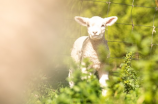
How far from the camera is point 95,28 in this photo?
105 inches

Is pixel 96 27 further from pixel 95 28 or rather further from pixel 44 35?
pixel 44 35

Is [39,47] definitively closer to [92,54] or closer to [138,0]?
[92,54]

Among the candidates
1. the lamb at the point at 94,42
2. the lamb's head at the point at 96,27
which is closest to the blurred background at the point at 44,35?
the lamb at the point at 94,42

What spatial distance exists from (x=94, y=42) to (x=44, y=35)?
→ 4.07 feet

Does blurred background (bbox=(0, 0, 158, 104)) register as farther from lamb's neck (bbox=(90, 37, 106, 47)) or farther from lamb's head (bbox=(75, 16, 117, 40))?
lamb's head (bbox=(75, 16, 117, 40))

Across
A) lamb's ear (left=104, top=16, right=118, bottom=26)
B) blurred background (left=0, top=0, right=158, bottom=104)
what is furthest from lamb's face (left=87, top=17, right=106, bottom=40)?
blurred background (left=0, top=0, right=158, bottom=104)

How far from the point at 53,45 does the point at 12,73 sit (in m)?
1.06

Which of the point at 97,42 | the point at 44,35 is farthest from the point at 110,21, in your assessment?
the point at 44,35

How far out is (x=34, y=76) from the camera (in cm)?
327

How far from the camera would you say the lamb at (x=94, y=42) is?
2713mm

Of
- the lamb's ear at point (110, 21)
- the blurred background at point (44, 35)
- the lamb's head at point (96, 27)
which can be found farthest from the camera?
the blurred background at point (44, 35)

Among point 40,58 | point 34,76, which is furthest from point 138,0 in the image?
point 34,76

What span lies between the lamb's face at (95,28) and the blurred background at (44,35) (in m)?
0.38

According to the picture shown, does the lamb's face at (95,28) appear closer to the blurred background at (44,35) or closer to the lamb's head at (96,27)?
the lamb's head at (96,27)
